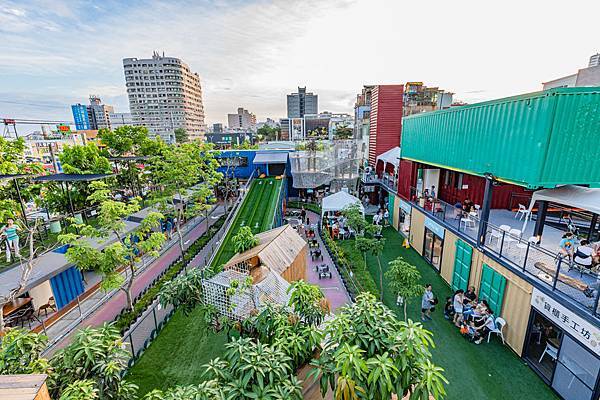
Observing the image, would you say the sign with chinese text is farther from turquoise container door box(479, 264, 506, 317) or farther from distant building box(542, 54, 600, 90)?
distant building box(542, 54, 600, 90)

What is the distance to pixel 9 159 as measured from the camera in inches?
429

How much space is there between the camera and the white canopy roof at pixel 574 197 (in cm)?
713

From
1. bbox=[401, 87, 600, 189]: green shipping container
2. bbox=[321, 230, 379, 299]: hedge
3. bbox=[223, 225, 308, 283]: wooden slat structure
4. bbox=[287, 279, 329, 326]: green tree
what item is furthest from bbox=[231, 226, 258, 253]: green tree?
bbox=[401, 87, 600, 189]: green shipping container

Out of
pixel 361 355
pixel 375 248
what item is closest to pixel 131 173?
pixel 375 248

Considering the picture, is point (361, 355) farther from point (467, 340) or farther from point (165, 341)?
point (165, 341)

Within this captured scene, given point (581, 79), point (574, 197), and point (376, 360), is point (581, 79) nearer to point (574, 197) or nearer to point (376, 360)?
point (574, 197)

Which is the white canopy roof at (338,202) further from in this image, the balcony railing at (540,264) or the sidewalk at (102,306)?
the sidewalk at (102,306)

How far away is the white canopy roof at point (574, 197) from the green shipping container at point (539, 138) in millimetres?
300

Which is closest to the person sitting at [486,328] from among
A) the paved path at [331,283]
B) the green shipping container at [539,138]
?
the green shipping container at [539,138]

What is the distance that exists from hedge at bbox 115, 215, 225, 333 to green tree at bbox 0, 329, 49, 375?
16.4ft

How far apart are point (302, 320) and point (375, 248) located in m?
7.51

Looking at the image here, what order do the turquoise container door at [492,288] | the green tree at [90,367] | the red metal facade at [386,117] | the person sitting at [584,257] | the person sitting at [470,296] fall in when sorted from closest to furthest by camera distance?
the green tree at [90,367]
the person sitting at [584,257]
the turquoise container door at [492,288]
the person sitting at [470,296]
the red metal facade at [386,117]

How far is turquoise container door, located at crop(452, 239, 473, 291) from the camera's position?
10.5m

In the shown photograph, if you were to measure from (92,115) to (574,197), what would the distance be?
605ft
